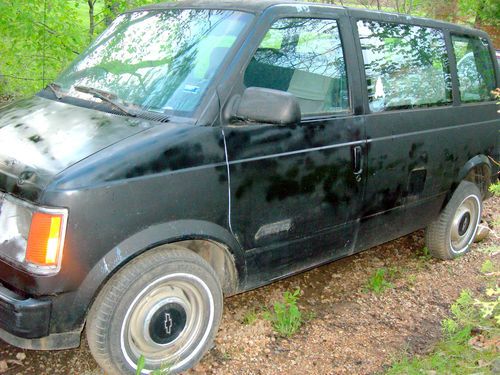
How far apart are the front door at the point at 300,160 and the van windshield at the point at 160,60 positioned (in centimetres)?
26

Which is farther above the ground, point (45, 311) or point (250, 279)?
point (45, 311)

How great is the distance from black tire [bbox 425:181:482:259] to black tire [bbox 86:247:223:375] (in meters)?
2.63

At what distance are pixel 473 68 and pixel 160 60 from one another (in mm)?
3156

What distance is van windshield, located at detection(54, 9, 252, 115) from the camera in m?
3.12

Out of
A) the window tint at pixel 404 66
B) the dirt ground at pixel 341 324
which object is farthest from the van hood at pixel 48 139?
the window tint at pixel 404 66

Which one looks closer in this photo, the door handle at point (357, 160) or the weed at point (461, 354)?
the weed at point (461, 354)

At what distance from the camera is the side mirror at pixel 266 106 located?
9.56ft

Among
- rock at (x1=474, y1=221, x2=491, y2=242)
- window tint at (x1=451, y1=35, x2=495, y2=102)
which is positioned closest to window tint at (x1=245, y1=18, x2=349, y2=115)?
window tint at (x1=451, y1=35, x2=495, y2=102)

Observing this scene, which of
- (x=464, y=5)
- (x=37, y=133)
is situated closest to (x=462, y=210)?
(x=37, y=133)

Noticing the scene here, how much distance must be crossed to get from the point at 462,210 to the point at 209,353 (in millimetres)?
3002

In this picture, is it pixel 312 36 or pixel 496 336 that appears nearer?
pixel 496 336

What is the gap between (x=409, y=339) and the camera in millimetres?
3770

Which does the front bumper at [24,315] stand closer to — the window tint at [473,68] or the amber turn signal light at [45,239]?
the amber turn signal light at [45,239]

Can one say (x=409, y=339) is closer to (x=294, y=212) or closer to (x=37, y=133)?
(x=294, y=212)
